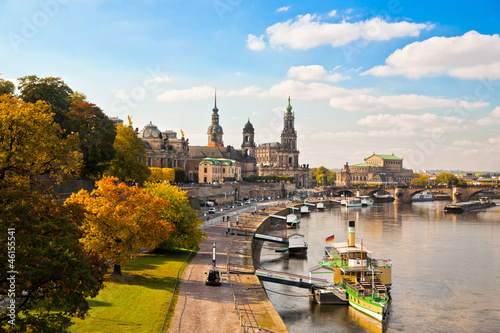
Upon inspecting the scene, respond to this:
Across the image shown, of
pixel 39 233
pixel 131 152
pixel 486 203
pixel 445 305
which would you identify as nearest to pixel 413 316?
pixel 445 305

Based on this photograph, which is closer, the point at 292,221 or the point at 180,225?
the point at 180,225

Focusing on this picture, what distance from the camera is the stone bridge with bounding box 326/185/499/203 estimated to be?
15175cm

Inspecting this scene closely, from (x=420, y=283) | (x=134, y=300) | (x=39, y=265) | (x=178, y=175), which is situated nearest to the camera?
(x=39, y=265)

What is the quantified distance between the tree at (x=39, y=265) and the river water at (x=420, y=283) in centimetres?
1860

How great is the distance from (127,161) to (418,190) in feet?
431

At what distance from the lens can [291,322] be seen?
3341 centimetres

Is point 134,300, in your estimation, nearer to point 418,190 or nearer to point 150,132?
point 150,132

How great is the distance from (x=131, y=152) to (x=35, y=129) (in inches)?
1623

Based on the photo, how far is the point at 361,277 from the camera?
38688 millimetres

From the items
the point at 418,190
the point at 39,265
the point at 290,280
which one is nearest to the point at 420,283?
the point at 290,280

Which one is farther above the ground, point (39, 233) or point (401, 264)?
point (39, 233)

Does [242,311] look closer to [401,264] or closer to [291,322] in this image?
[291,322]

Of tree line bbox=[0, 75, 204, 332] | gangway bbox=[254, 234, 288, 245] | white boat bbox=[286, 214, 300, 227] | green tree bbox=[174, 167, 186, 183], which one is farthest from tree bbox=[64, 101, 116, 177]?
green tree bbox=[174, 167, 186, 183]

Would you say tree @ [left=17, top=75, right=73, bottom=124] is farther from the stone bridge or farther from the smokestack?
the stone bridge
